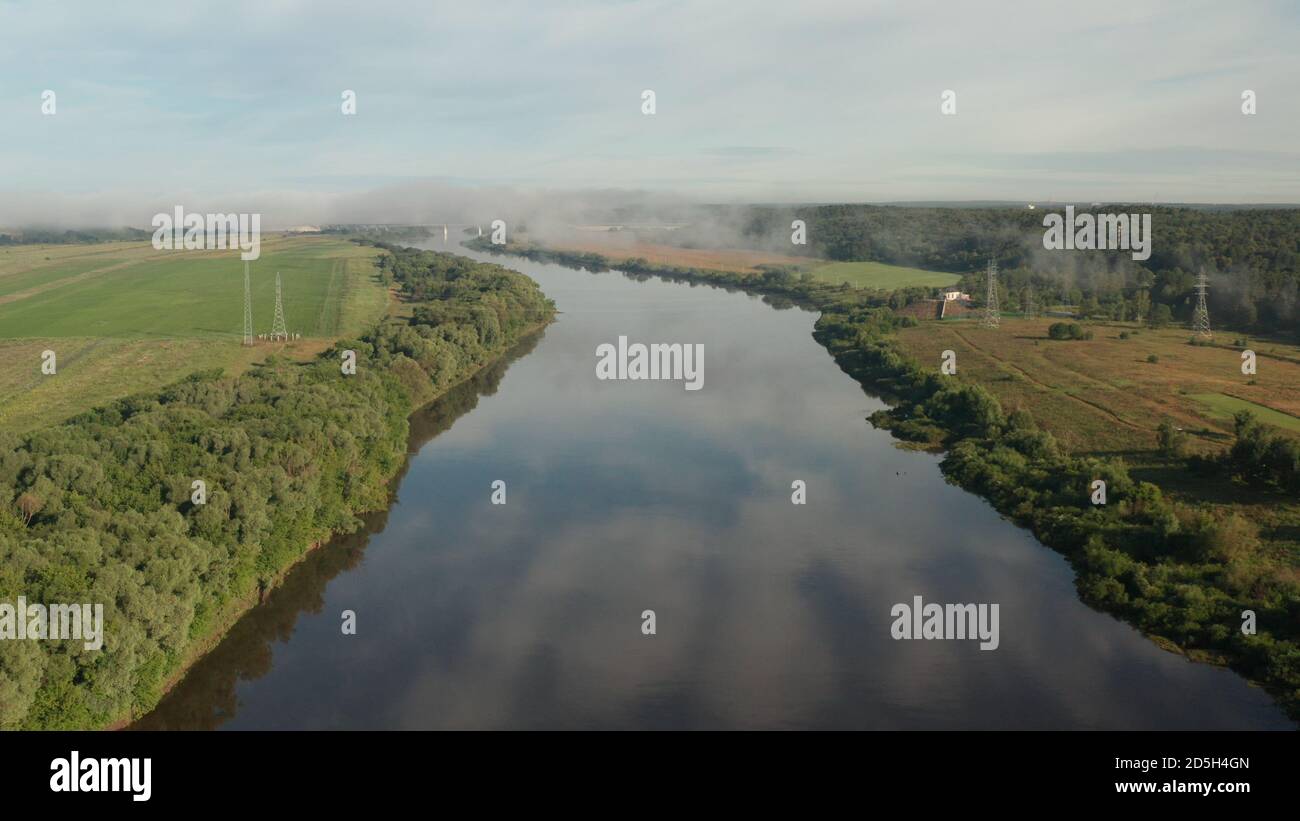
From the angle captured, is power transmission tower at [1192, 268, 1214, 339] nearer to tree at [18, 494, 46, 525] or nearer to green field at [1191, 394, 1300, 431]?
green field at [1191, 394, 1300, 431]

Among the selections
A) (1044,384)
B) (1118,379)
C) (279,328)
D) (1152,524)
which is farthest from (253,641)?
(279,328)

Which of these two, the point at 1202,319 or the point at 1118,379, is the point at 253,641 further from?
the point at 1202,319

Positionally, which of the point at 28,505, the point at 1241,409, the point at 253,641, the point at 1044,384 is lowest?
the point at 253,641

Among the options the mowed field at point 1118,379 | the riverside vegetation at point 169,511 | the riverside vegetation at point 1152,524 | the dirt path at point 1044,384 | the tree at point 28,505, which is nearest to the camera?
the riverside vegetation at point 169,511

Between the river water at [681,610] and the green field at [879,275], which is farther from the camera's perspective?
the green field at [879,275]

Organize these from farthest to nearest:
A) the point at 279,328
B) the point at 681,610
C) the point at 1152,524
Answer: the point at 279,328, the point at 1152,524, the point at 681,610

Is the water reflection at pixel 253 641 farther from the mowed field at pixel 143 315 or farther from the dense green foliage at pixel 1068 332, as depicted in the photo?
the dense green foliage at pixel 1068 332

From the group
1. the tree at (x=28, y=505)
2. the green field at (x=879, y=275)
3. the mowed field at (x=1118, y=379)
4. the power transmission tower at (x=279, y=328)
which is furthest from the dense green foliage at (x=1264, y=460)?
the green field at (x=879, y=275)
